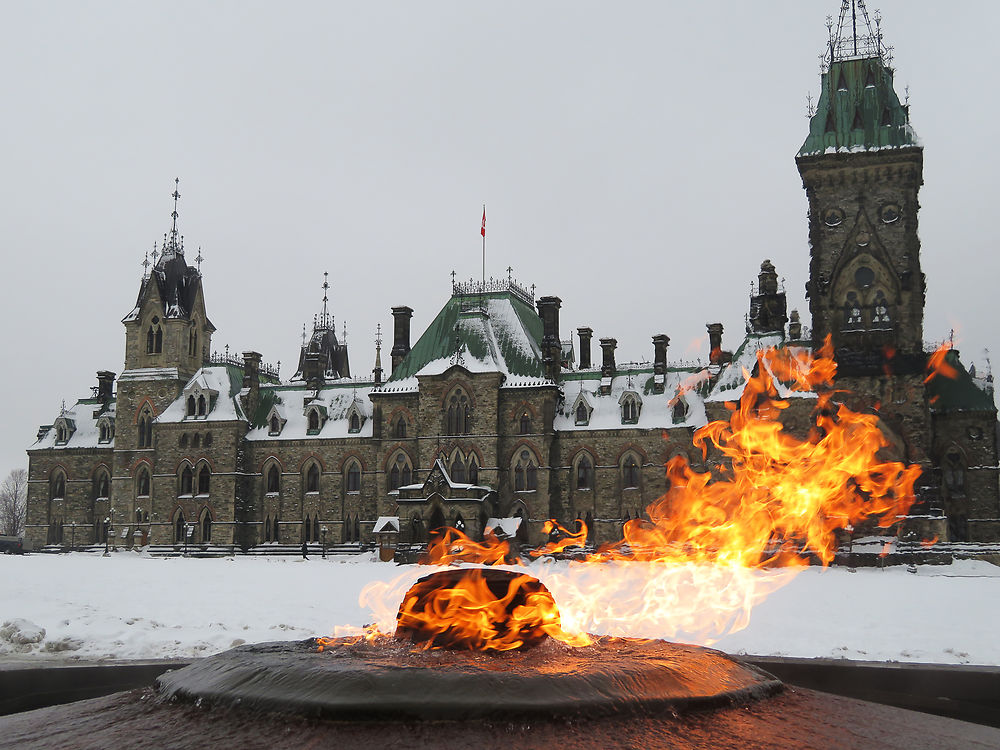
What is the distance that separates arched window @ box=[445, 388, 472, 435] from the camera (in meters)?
48.8

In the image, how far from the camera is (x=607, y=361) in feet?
171

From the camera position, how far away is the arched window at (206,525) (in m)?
53.0

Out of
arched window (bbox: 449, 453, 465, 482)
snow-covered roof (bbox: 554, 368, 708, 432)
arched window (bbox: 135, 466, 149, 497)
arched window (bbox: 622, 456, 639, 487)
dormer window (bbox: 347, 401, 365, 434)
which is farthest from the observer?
arched window (bbox: 135, 466, 149, 497)

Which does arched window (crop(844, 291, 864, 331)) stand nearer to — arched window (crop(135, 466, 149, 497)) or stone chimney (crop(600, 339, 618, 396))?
stone chimney (crop(600, 339, 618, 396))

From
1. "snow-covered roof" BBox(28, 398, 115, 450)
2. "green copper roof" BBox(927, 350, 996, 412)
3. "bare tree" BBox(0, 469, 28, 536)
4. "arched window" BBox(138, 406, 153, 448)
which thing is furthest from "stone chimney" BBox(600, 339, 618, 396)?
"bare tree" BBox(0, 469, 28, 536)

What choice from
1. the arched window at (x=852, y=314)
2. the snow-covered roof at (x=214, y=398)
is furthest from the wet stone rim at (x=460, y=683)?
the snow-covered roof at (x=214, y=398)

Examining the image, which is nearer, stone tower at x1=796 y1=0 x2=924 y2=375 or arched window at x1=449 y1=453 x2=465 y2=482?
stone tower at x1=796 y1=0 x2=924 y2=375

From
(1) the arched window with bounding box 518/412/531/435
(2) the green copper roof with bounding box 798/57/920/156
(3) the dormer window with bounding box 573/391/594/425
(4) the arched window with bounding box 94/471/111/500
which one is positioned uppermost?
(2) the green copper roof with bounding box 798/57/920/156

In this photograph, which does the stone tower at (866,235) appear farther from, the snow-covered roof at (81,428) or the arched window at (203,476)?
the snow-covered roof at (81,428)

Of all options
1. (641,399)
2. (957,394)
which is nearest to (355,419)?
(641,399)

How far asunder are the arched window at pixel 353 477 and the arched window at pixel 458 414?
269 inches

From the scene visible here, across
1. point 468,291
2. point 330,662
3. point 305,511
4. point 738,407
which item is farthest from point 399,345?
point 330,662

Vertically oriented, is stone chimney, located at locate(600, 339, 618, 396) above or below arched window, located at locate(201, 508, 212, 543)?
above

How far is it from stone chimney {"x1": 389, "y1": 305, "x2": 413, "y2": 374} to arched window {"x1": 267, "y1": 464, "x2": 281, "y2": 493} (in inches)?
348
